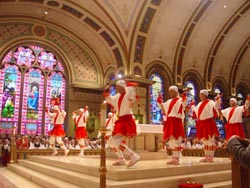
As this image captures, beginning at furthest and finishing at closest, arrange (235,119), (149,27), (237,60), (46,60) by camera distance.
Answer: (237,60)
(46,60)
(149,27)
(235,119)

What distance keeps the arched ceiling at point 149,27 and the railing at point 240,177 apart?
1352cm

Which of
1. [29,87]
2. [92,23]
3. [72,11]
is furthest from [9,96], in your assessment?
[92,23]

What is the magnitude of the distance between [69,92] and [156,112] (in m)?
5.72

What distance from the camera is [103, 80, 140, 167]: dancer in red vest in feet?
18.1

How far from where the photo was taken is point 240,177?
292 cm

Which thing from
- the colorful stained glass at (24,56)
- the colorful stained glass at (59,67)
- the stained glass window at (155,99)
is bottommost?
the stained glass window at (155,99)

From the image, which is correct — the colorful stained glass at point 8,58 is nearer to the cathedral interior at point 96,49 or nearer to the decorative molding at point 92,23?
the cathedral interior at point 96,49

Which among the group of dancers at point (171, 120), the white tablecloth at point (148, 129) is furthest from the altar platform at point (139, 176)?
the white tablecloth at point (148, 129)

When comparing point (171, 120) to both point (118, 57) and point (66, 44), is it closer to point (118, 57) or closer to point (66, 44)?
point (118, 57)

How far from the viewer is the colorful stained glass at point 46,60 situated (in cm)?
1698

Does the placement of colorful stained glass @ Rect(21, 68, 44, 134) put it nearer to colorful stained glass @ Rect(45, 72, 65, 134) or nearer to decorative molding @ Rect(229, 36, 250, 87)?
colorful stained glass @ Rect(45, 72, 65, 134)

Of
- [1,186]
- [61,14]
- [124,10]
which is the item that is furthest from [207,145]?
[61,14]

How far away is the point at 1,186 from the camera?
6125 millimetres

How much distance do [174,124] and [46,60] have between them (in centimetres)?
1261
